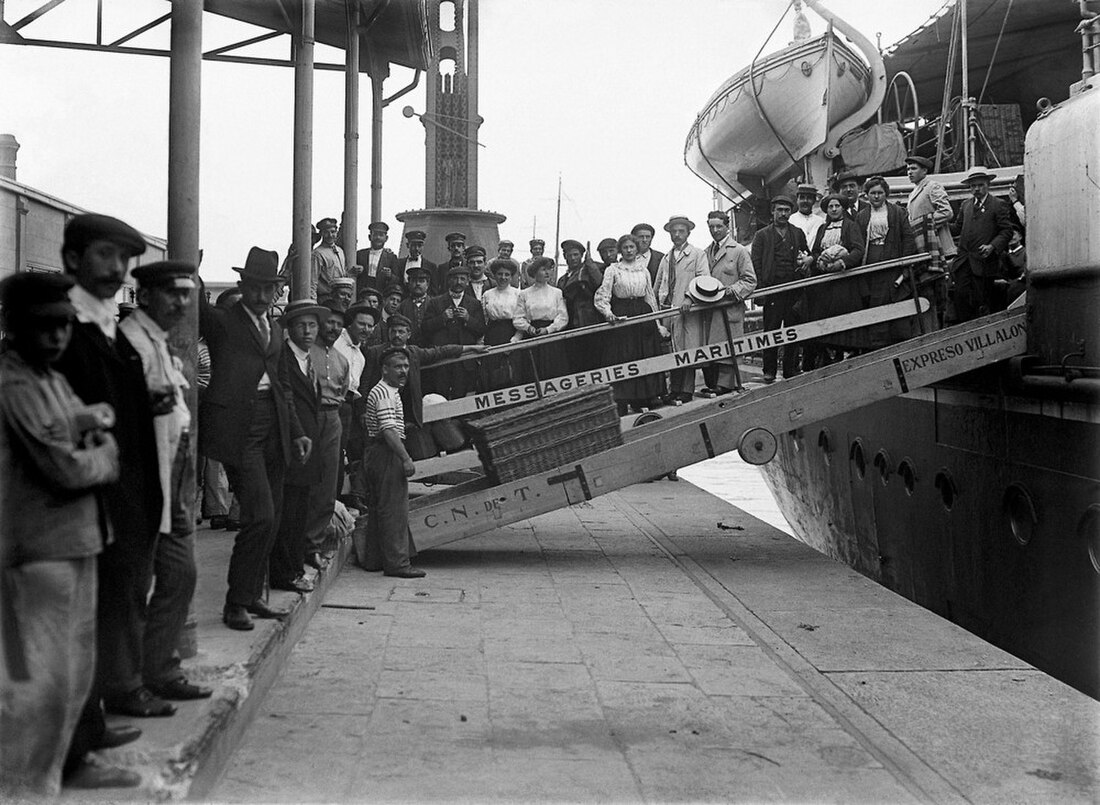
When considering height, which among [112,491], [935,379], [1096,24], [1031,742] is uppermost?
[1096,24]

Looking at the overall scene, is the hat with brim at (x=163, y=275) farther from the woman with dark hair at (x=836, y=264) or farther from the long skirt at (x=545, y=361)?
the woman with dark hair at (x=836, y=264)

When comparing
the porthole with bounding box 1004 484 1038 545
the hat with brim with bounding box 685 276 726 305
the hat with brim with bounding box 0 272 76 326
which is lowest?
the porthole with bounding box 1004 484 1038 545

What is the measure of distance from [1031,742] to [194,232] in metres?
4.03

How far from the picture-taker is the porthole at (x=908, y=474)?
12.2m

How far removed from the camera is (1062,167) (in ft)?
30.8

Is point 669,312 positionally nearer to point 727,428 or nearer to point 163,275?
point 727,428

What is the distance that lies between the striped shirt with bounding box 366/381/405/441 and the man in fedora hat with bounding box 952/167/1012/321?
5.43 meters

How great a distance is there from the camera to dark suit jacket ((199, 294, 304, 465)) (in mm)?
5352

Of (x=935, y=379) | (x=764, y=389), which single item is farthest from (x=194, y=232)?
(x=935, y=379)

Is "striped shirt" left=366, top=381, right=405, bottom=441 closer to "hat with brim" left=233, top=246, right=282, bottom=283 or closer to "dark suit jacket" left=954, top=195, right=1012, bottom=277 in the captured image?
"hat with brim" left=233, top=246, right=282, bottom=283

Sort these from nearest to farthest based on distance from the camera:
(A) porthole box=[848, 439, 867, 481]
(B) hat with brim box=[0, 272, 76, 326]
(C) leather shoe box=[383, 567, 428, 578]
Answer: (B) hat with brim box=[0, 272, 76, 326] < (C) leather shoe box=[383, 567, 428, 578] < (A) porthole box=[848, 439, 867, 481]

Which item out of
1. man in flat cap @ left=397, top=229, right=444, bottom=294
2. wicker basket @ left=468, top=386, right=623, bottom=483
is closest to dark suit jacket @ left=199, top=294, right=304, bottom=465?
wicker basket @ left=468, top=386, right=623, bottom=483

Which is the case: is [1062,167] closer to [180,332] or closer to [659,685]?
[659,685]

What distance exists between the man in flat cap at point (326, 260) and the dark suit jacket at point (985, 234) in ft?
18.9
